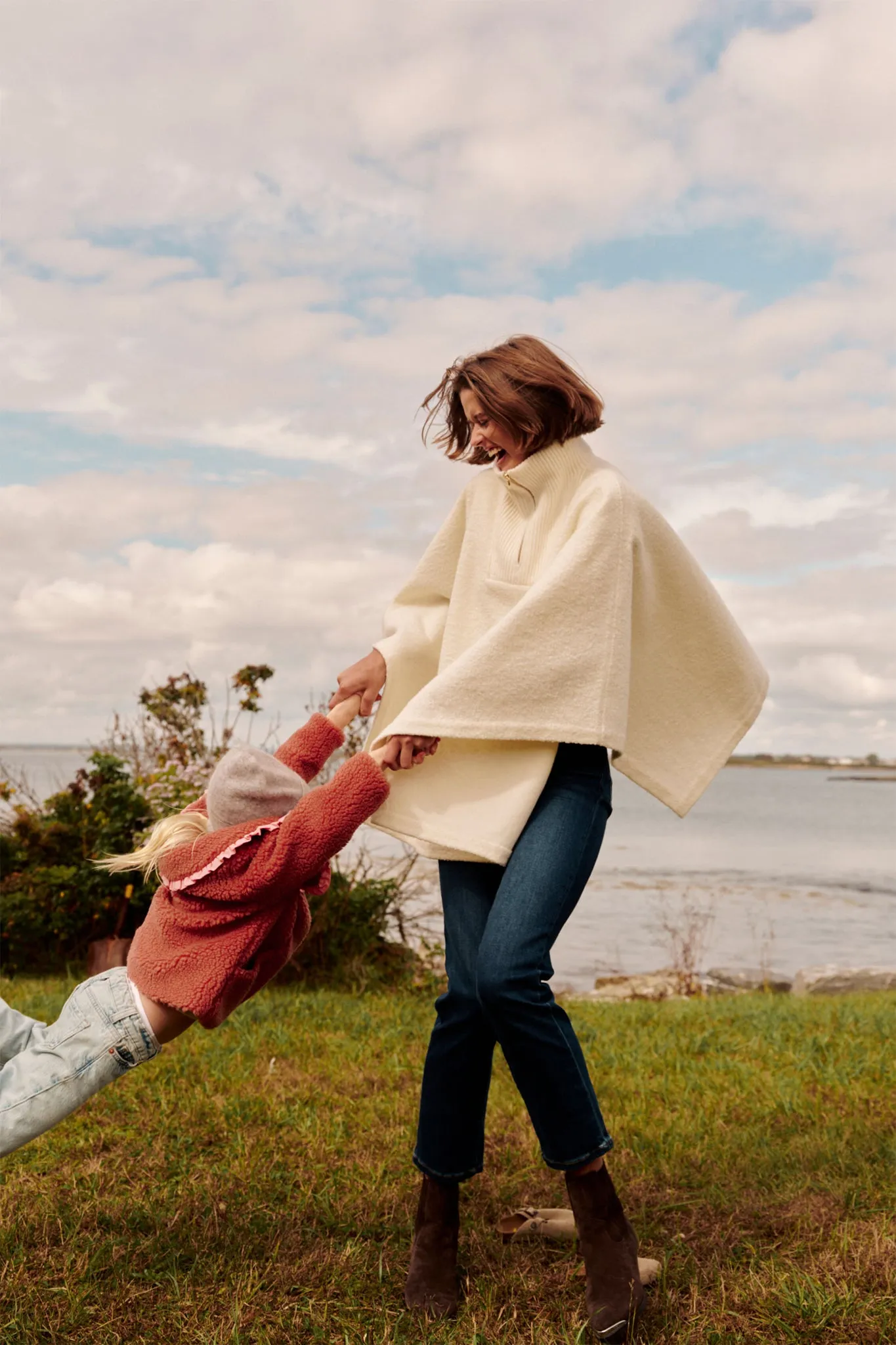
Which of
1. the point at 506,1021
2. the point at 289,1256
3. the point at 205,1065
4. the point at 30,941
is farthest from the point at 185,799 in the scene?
the point at 506,1021

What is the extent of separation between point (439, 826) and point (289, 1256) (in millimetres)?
1234

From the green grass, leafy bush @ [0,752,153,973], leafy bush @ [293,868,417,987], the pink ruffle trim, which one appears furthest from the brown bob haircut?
leafy bush @ [0,752,153,973]

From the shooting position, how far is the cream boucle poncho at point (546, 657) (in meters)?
2.78

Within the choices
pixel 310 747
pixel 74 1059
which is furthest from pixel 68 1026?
pixel 310 747

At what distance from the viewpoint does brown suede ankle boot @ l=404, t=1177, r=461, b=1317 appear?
279 centimetres

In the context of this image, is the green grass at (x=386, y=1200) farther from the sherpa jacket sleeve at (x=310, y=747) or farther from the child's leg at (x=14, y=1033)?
the sherpa jacket sleeve at (x=310, y=747)

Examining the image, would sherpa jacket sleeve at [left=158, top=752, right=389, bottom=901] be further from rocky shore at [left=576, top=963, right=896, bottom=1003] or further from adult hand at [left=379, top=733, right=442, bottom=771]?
rocky shore at [left=576, top=963, right=896, bottom=1003]

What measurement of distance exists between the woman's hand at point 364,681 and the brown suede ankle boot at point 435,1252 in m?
1.27

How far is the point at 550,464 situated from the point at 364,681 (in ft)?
2.54

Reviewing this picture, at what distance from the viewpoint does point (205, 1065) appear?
4.61 meters

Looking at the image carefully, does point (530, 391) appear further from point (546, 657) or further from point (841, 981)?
point (841, 981)

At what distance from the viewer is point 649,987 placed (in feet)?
30.1

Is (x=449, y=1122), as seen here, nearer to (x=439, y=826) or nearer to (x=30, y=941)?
(x=439, y=826)

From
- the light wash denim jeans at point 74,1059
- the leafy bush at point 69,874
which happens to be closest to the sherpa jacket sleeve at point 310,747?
the light wash denim jeans at point 74,1059
